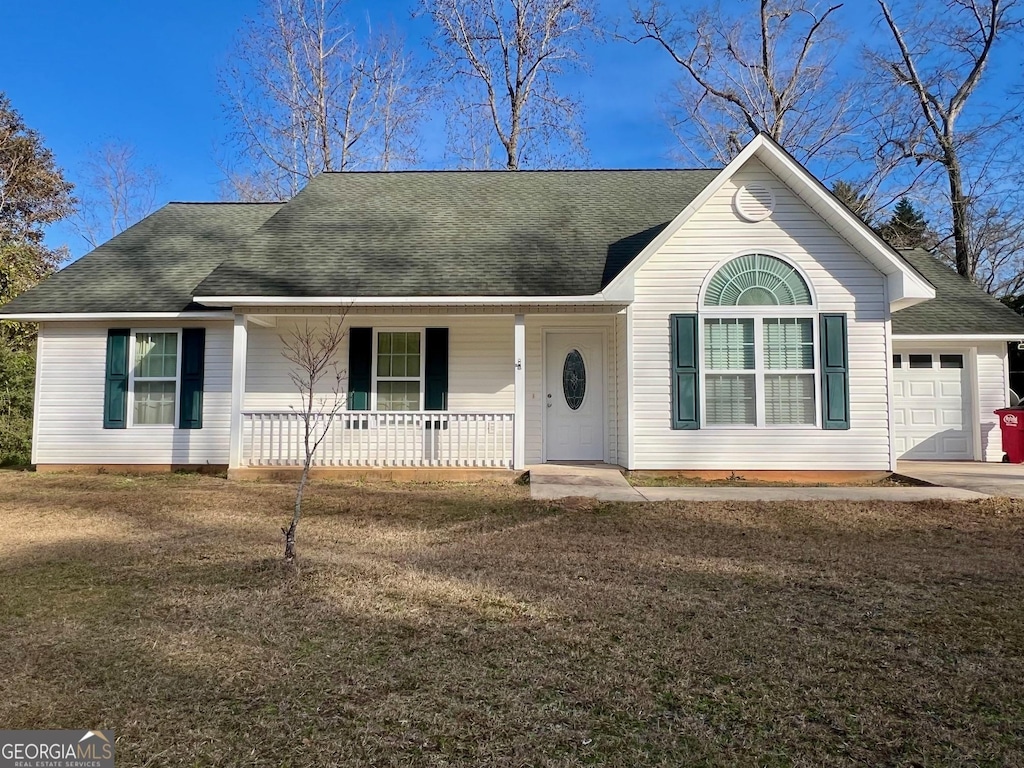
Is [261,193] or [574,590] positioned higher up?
[261,193]

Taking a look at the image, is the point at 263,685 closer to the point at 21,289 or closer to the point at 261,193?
the point at 21,289

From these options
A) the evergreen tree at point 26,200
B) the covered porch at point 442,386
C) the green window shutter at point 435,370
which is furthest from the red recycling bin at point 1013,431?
the evergreen tree at point 26,200

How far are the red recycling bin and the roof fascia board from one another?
642cm

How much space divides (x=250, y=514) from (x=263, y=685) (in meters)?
4.29

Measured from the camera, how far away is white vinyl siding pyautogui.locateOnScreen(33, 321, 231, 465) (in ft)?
33.1

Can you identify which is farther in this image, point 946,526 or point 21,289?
point 21,289

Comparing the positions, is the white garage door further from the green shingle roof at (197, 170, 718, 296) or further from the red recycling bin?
the green shingle roof at (197, 170, 718, 296)

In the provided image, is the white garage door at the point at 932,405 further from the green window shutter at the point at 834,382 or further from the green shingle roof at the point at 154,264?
the green shingle roof at the point at 154,264

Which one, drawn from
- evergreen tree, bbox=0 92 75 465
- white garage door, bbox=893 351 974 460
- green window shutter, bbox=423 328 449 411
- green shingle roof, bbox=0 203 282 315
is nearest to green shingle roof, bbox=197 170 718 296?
green window shutter, bbox=423 328 449 411

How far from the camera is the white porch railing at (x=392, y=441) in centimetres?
928

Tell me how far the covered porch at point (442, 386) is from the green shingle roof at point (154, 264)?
6.12ft

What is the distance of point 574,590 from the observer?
13.3ft

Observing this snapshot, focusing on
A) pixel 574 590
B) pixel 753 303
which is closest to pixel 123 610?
pixel 574 590

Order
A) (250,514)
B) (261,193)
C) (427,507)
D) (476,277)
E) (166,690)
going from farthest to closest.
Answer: (261,193) → (476,277) → (427,507) → (250,514) → (166,690)
